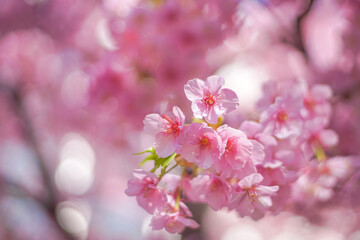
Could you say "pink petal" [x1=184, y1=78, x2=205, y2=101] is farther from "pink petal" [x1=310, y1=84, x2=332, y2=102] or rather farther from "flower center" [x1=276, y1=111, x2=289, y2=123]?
"pink petal" [x1=310, y1=84, x2=332, y2=102]

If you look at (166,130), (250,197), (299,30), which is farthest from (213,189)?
(299,30)

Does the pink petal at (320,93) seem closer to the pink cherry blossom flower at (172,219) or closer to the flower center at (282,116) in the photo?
the flower center at (282,116)

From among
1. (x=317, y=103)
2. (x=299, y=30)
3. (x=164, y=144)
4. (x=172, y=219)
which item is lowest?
(x=172, y=219)

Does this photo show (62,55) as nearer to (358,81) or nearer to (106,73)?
(106,73)

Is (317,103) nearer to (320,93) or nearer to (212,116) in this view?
(320,93)

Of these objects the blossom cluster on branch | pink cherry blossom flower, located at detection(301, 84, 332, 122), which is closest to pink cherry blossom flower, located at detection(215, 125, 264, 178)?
the blossom cluster on branch

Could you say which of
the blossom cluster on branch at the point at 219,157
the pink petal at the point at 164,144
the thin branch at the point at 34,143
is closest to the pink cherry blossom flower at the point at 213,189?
the blossom cluster on branch at the point at 219,157
